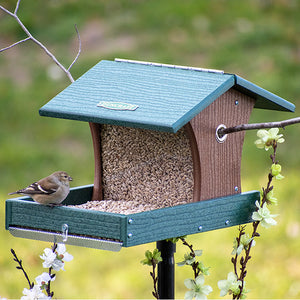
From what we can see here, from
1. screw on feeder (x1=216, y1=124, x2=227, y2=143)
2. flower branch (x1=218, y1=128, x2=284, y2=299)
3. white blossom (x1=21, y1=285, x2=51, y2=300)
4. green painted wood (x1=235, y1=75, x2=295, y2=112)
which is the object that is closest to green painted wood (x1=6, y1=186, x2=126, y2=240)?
white blossom (x1=21, y1=285, x2=51, y2=300)

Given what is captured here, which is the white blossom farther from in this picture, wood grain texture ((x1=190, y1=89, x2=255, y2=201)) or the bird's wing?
wood grain texture ((x1=190, y1=89, x2=255, y2=201))

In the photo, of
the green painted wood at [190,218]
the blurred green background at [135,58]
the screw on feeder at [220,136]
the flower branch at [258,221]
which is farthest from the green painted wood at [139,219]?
the blurred green background at [135,58]

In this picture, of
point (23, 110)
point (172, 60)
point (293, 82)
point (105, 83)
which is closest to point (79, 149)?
point (23, 110)

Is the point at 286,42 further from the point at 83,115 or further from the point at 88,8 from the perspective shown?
the point at 83,115

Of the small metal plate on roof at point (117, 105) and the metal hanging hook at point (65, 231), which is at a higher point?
the small metal plate on roof at point (117, 105)

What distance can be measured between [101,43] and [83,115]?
20.0 feet

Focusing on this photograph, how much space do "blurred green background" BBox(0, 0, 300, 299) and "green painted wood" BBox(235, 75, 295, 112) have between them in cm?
197

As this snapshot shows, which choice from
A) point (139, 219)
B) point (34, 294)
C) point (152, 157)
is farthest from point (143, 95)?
point (34, 294)

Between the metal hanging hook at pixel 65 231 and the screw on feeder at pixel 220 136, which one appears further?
the screw on feeder at pixel 220 136

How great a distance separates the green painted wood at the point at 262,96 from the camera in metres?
3.06

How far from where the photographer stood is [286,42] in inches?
350

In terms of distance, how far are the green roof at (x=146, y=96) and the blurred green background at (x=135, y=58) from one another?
211 cm

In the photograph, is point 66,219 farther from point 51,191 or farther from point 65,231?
point 51,191

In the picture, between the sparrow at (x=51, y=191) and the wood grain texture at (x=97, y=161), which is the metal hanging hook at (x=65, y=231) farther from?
the wood grain texture at (x=97, y=161)
